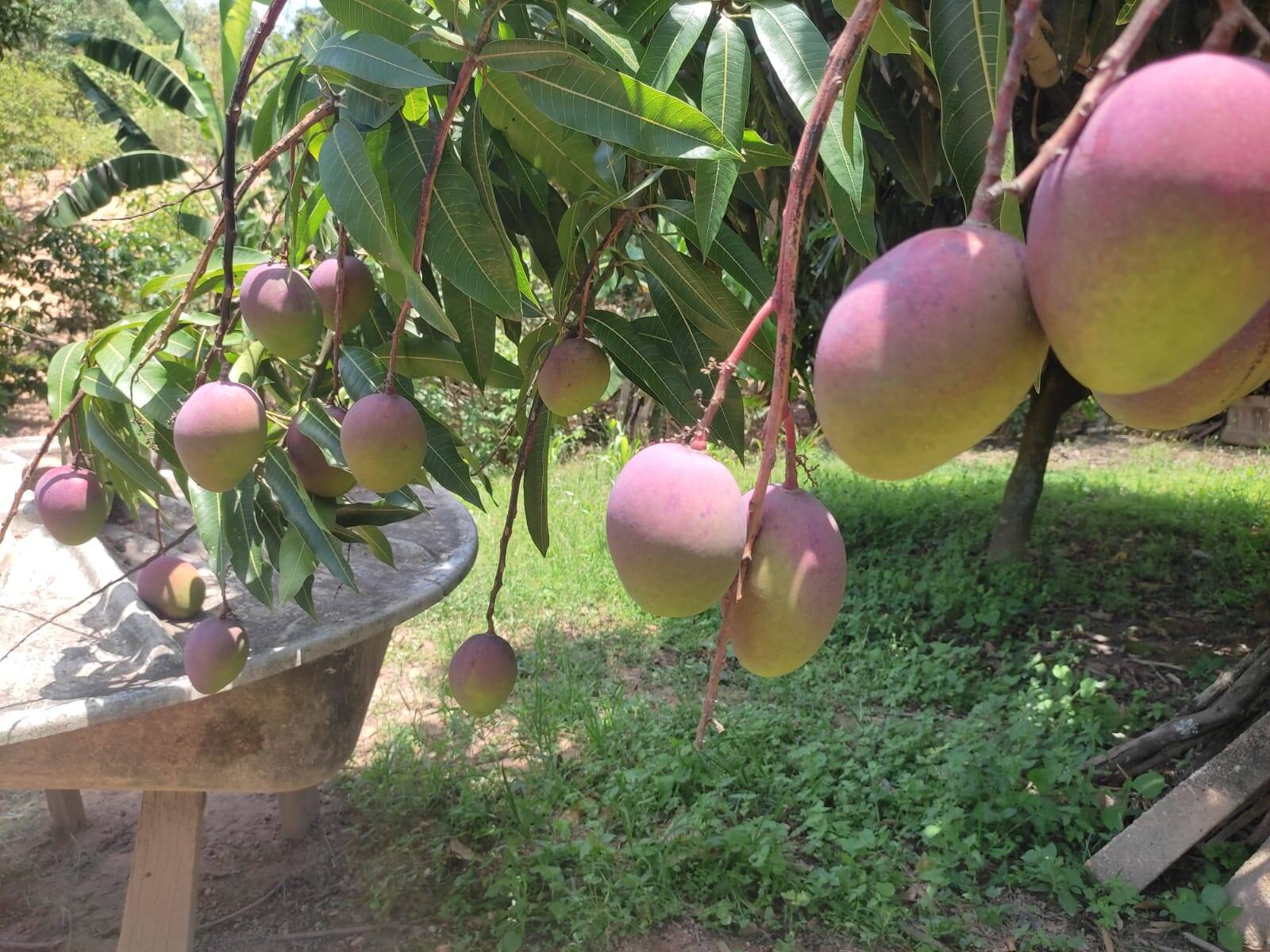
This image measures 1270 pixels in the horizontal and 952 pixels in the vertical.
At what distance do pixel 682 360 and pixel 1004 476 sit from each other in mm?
5215

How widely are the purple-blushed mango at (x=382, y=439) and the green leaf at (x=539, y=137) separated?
268mm

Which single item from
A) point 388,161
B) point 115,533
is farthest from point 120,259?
point 388,161

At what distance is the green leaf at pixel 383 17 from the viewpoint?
0.76 m

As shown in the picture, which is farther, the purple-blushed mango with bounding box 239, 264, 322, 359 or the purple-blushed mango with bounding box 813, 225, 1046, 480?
the purple-blushed mango with bounding box 239, 264, 322, 359

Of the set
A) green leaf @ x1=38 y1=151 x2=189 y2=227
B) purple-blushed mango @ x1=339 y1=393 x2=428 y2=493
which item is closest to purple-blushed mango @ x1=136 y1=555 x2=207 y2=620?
purple-blushed mango @ x1=339 y1=393 x2=428 y2=493

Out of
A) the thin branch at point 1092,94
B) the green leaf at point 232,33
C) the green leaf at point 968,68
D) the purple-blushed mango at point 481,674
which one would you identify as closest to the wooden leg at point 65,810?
the purple-blushed mango at point 481,674

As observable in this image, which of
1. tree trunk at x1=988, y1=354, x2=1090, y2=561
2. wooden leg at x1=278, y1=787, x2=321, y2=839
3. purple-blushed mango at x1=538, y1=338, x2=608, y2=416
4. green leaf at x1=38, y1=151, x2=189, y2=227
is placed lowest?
wooden leg at x1=278, y1=787, x2=321, y2=839

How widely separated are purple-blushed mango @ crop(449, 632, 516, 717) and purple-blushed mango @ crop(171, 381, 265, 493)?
38cm

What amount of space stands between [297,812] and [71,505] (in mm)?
1566

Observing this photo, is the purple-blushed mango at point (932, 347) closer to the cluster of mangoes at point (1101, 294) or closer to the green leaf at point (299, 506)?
the cluster of mangoes at point (1101, 294)

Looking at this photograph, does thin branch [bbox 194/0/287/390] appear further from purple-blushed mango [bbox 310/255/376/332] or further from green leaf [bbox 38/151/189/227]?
green leaf [bbox 38/151/189/227]

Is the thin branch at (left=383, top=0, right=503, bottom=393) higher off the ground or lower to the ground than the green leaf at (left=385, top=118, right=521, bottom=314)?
higher

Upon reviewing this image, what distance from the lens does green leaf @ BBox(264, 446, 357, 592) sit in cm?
106

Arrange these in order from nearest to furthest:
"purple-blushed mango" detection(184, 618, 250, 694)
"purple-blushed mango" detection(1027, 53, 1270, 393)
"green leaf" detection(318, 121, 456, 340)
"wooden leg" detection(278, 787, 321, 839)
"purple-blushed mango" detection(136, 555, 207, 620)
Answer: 1. "purple-blushed mango" detection(1027, 53, 1270, 393)
2. "green leaf" detection(318, 121, 456, 340)
3. "purple-blushed mango" detection(184, 618, 250, 694)
4. "purple-blushed mango" detection(136, 555, 207, 620)
5. "wooden leg" detection(278, 787, 321, 839)
